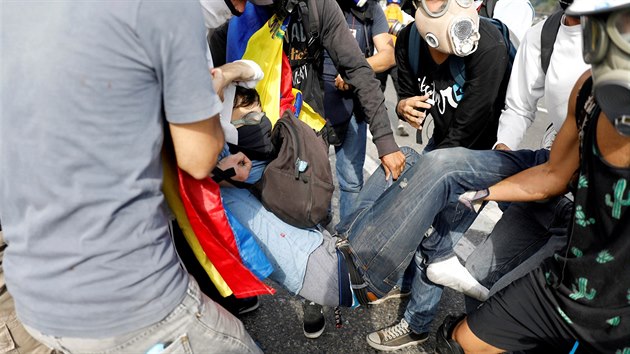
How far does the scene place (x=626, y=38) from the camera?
3.66 ft

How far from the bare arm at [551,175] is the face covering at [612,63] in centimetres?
37

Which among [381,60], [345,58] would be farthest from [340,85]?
[345,58]

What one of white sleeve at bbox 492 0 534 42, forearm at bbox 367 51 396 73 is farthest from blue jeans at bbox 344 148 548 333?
forearm at bbox 367 51 396 73

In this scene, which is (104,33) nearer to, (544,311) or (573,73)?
(544,311)

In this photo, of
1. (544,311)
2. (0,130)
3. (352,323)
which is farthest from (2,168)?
(352,323)

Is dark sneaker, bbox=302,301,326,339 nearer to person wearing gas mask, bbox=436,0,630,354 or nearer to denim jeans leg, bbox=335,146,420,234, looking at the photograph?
denim jeans leg, bbox=335,146,420,234

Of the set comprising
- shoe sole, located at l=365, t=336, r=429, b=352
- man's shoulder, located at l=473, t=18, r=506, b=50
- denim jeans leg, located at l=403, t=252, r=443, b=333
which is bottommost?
shoe sole, located at l=365, t=336, r=429, b=352

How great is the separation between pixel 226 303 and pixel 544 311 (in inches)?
59.0

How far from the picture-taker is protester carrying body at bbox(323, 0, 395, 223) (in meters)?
2.91

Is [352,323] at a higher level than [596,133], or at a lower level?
lower

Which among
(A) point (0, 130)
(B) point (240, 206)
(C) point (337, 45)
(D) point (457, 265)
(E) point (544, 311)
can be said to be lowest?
(D) point (457, 265)

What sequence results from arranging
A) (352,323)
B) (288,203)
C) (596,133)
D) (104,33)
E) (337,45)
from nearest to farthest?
(104,33), (596,133), (288,203), (337,45), (352,323)

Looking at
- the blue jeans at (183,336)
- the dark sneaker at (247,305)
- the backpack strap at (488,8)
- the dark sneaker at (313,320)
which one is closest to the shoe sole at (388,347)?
the dark sneaker at (313,320)

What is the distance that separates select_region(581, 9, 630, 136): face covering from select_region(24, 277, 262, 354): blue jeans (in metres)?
1.12
